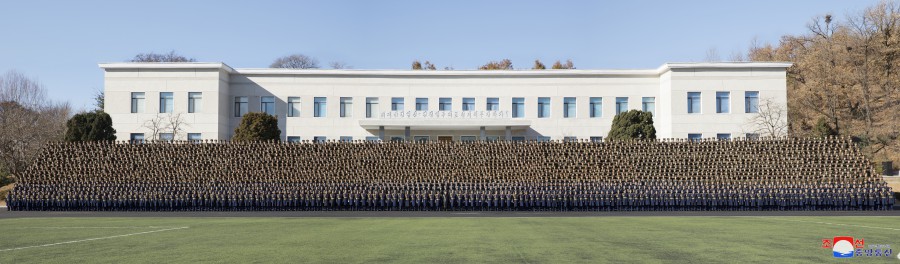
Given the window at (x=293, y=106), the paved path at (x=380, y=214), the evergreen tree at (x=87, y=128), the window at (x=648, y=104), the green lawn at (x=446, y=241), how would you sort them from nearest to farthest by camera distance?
the green lawn at (x=446, y=241)
the paved path at (x=380, y=214)
the evergreen tree at (x=87, y=128)
the window at (x=293, y=106)
the window at (x=648, y=104)

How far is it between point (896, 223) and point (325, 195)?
14510 mm

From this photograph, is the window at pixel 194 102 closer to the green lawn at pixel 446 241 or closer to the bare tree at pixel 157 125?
the bare tree at pixel 157 125

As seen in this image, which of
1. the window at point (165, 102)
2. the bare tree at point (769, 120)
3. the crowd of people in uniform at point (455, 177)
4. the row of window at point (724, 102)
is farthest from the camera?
the row of window at point (724, 102)

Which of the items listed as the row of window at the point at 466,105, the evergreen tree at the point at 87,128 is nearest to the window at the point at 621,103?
the row of window at the point at 466,105

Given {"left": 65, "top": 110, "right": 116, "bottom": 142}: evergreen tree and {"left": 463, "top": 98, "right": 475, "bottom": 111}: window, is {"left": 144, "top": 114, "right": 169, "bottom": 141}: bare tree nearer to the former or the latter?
{"left": 65, "top": 110, "right": 116, "bottom": 142}: evergreen tree

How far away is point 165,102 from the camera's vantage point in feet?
129

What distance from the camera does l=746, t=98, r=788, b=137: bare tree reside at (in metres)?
38.1

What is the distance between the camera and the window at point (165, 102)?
128 feet

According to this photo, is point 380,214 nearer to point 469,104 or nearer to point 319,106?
point 469,104

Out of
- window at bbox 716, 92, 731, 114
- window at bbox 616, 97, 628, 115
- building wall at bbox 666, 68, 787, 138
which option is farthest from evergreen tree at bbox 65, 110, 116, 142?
window at bbox 716, 92, 731, 114

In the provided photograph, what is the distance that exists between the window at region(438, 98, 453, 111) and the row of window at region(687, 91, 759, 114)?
532 inches

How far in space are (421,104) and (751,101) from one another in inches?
742

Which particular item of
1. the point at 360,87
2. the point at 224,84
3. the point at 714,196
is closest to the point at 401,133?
the point at 360,87

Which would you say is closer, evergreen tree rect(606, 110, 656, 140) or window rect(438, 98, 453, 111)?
evergreen tree rect(606, 110, 656, 140)
